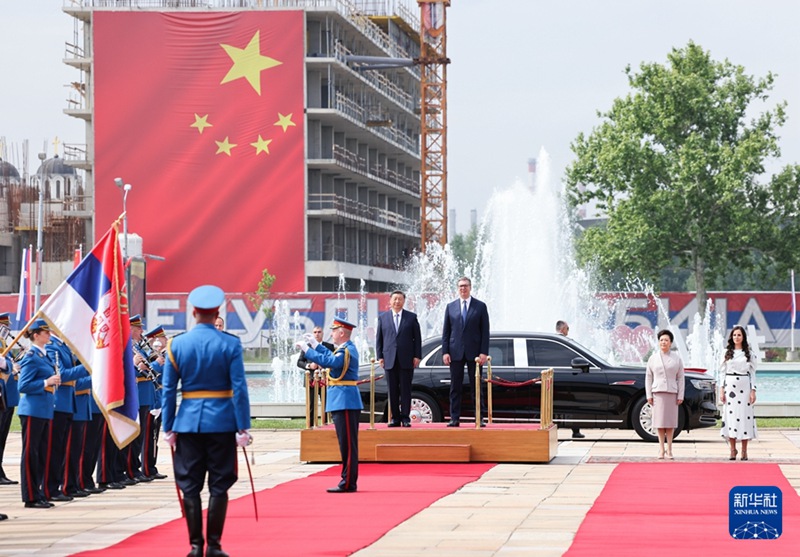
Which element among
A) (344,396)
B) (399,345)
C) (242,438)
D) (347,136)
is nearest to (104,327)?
(344,396)

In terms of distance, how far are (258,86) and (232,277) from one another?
955cm

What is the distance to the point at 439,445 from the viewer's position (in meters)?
19.0

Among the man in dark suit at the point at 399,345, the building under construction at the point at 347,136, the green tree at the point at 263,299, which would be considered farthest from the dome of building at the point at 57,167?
the man in dark suit at the point at 399,345

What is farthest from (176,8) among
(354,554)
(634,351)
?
(354,554)

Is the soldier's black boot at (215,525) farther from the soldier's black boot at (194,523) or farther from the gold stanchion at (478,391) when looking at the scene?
the gold stanchion at (478,391)

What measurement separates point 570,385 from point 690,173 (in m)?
49.3

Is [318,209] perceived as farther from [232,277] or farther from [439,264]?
[439,264]

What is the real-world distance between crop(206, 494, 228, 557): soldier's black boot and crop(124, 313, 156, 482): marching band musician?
6669 millimetres

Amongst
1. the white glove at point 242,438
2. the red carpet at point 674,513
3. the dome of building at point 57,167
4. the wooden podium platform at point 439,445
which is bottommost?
the red carpet at point 674,513

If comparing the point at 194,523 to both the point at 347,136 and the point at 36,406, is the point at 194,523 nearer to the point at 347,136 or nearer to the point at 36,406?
the point at 36,406

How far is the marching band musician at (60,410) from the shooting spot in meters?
15.1

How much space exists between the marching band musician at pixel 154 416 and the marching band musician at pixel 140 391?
7cm

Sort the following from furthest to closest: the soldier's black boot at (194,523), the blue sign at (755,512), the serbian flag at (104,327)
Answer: the serbian flag at (104,327) → the soldier's black boot at (194,523) → the blue sign at (755,512)

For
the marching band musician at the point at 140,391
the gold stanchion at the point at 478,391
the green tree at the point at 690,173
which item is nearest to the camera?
the marching band musician at the point at 140,391
